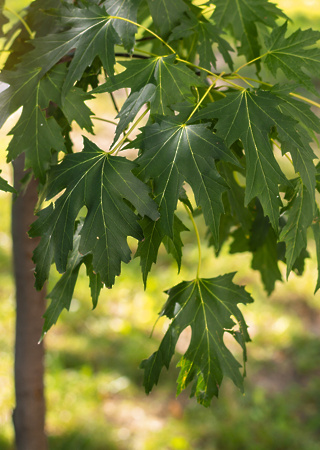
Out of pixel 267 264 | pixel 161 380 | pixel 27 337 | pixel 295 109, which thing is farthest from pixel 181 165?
pixel 161 380

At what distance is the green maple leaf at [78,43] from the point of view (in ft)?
3.07

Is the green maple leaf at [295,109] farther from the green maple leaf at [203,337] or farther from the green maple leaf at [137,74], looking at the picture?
the green maple leaf at [203,337]

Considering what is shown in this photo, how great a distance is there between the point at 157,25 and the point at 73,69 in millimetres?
201

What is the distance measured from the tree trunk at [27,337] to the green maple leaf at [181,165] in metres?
0.60

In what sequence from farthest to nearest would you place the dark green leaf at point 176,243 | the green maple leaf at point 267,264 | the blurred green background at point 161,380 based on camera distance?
the blurred green background at point 161,380 < the green maple leaf at point 267,264 < the dark green leaf at point 176,243

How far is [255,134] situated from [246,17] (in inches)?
17.9

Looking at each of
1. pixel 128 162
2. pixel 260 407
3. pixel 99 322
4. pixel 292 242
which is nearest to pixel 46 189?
pixel 128 162

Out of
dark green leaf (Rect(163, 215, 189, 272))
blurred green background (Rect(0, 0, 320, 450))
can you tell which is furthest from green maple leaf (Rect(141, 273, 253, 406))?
blurred green background (Rect(0, 0, 320, 450))

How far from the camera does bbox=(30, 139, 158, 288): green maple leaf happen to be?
0.85 meters

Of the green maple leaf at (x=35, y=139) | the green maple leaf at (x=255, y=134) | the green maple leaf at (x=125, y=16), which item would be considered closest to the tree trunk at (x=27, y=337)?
the green maple leaf at (x=35, y=139)

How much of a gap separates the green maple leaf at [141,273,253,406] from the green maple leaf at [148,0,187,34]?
491 mm

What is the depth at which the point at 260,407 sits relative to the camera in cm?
246

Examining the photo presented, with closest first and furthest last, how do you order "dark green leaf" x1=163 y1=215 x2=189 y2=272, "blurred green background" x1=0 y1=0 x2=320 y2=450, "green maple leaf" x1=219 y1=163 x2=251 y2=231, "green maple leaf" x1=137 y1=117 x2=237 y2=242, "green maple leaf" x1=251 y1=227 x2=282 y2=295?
"green maple leaf" x1=137 y1=117 x2=237 y2=242 → "dark green leaf" x1=163 y1=215 x2=189 y2=272 → "green maple leaf" x1=219 y1=163 x2=251 y2=231 → "green maple leaf" x1=251 y1=227 x2=282 y2=295 → "blurred green background" x1=0 y1=0 x2=320 y2=450

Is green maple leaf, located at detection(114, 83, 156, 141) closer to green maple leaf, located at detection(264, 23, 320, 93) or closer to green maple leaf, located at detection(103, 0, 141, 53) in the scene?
green maple leaf, located at detection(103, 0, 141, 53)
